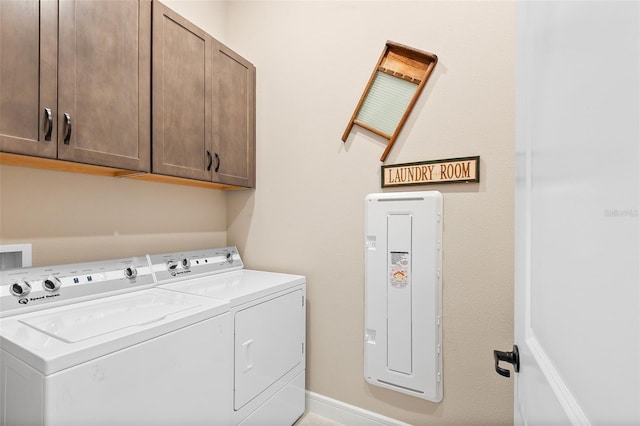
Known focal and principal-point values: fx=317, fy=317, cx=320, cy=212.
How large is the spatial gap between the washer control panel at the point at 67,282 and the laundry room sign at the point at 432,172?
1.41 m

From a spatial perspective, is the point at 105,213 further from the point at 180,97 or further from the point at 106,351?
the point at 106,351

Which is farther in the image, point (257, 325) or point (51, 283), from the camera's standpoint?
point (257, 325)

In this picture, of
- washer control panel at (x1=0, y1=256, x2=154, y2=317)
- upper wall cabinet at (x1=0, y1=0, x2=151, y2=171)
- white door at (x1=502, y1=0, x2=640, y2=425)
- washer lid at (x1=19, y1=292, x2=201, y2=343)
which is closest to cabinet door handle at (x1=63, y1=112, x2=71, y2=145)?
upper wall cabinet at (x1=0, y1=0, x2=151, y2=171)

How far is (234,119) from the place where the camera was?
6.66ft

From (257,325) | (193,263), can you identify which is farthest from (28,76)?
(257,325)

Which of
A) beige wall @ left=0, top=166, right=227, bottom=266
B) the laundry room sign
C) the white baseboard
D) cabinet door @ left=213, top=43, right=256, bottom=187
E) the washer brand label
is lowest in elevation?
the white baseboard

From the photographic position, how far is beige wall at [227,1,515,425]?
1.52m

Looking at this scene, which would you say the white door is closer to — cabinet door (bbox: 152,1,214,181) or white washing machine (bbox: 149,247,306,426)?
white washing machine (bbox: 149,247,306,426)

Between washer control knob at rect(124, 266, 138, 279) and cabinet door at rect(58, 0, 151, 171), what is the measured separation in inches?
20.5

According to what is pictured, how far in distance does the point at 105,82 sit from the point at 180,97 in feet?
1.20

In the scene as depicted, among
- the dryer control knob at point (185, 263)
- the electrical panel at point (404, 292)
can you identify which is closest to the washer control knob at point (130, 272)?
the dryer control knob at point (185, 263)

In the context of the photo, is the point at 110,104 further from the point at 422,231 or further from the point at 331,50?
the point at 422,231

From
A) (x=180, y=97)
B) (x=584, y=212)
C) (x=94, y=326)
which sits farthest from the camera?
(x=180, y=97)

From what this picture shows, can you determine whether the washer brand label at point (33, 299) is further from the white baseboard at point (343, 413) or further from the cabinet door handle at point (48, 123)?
the white baseboard at point (343, 413)
